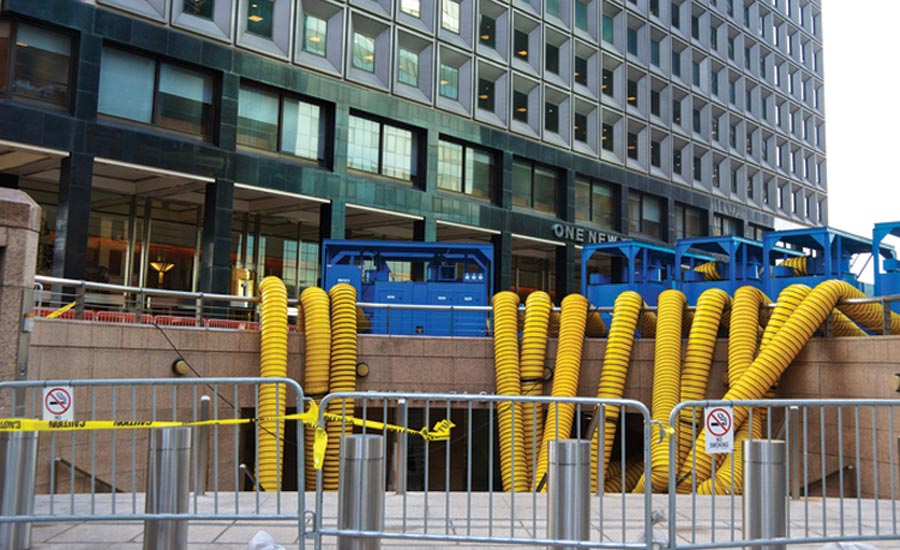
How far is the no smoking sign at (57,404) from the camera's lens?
618 cm

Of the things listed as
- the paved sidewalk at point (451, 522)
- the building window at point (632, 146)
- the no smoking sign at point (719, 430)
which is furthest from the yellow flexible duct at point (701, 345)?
the building window at point (632, 146)

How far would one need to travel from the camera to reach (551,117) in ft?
111

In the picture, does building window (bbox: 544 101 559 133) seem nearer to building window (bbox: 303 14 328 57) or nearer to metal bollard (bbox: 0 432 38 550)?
building window (bbox: 303 14 328 57)

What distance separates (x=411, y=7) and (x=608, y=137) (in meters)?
12.0

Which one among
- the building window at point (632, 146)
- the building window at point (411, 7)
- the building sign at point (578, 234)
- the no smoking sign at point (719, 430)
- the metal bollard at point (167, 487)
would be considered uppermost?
the building window at point (411, 7)

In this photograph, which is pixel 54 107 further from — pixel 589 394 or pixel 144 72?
pixel 589 394

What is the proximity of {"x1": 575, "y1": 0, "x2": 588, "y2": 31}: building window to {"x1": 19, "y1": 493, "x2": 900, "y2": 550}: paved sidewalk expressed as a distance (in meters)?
29.7

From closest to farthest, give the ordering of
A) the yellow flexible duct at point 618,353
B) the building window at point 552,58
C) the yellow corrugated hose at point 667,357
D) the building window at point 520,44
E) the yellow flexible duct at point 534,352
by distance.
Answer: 1. the yellow corrugated hose at point 667,357
2. the yellow flexible duct at point 618,353
3. the yellow flexible duct at point 534,352
4. the building window at point 520,44
5. the building window at point 552,58

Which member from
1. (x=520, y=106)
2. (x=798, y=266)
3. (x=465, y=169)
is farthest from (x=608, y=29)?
(x=798, y=266)

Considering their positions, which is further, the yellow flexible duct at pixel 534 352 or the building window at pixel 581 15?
the building window at pixel 581 15

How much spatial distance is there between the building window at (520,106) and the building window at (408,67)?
16.9 ft

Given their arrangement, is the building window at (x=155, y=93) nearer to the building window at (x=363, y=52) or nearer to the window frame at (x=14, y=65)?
the window frame at (x=14, y=65)

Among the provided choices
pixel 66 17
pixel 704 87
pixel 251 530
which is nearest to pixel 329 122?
pixel 66 17

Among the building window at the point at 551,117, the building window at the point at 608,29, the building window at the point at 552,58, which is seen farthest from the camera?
the building window at the point at 608,29
